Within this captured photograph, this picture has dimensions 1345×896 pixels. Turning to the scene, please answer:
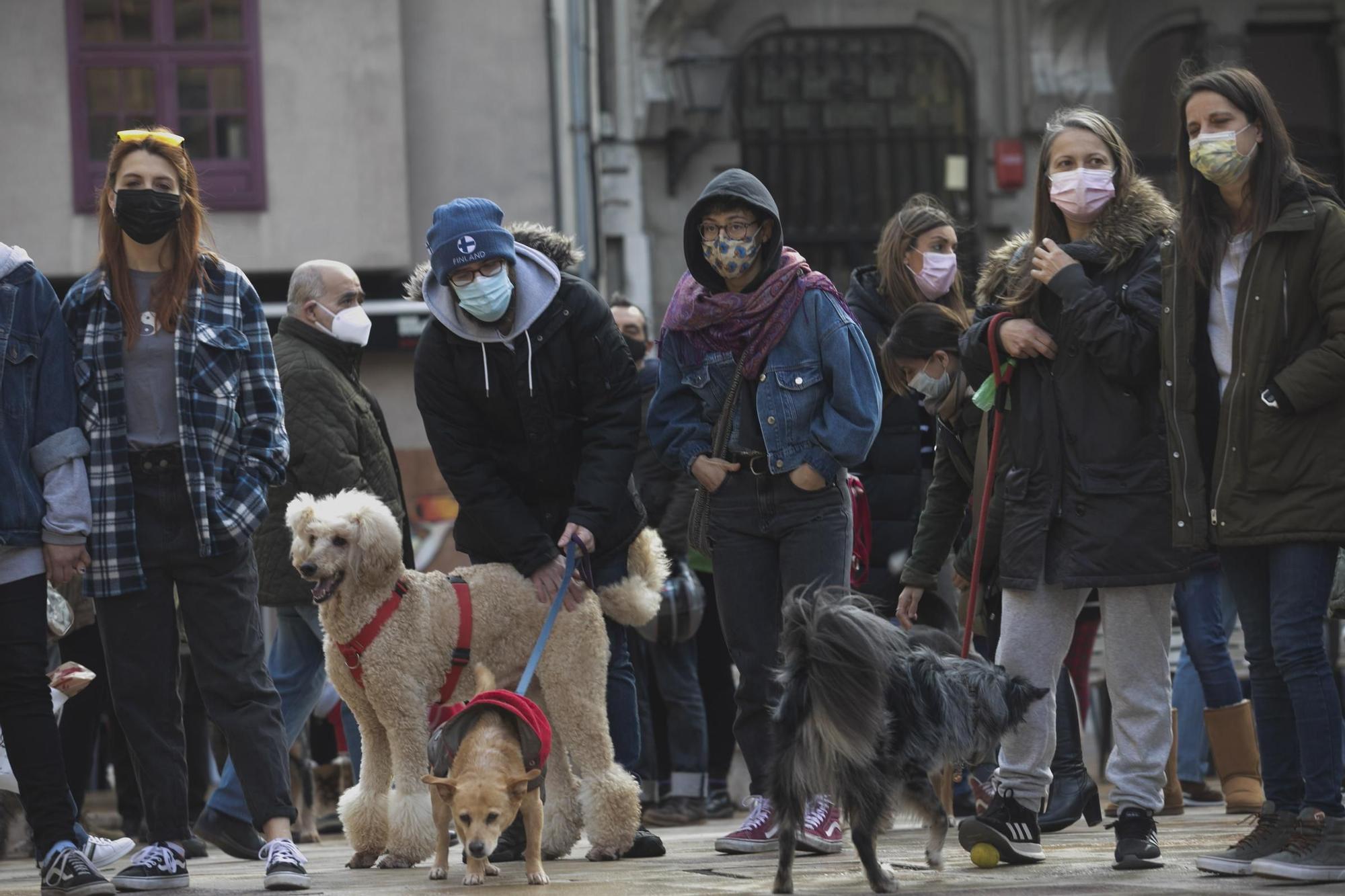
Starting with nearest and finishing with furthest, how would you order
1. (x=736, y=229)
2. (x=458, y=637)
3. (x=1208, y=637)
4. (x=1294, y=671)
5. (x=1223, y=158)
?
1. (x=1294, y=671)
2. (x=1223, y=158)
3. (x=736, y=229)
4. (x=458, y=637)
5. (x=1208, y=637)

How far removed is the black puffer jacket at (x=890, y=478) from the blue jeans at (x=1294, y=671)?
228 cm

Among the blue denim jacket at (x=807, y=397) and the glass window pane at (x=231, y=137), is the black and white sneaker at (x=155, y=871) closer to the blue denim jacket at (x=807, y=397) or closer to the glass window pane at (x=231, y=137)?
the blue denim jacket at (x=807, y=397)

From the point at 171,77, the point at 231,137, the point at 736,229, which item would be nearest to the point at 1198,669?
the point at 736,229

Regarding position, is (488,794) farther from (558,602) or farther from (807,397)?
(807,397)

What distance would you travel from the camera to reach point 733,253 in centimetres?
637

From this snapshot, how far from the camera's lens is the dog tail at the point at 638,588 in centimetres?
664

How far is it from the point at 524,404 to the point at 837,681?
5.78ft

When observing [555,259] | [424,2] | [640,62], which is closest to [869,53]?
[640,62]

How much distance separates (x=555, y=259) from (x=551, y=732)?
1637mm

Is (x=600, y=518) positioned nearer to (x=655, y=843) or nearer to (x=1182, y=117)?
(x=655, y=843)

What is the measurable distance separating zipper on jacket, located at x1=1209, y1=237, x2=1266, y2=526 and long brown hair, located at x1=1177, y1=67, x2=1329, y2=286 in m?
0.11

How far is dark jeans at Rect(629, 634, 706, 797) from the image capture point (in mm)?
8938

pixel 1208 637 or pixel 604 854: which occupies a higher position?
pixel 1208 637

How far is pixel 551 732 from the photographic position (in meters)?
6.39
